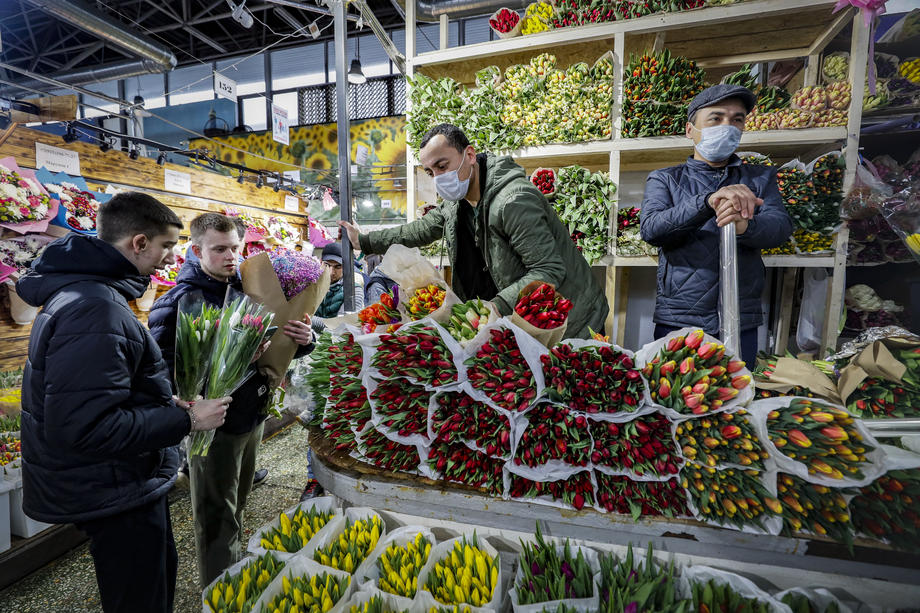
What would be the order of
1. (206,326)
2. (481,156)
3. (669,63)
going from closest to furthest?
(206,326) < (481,156) < (669,63)

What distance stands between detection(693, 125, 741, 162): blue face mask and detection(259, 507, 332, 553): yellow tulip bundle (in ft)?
7.18

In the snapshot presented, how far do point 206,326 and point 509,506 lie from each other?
3.71 ft

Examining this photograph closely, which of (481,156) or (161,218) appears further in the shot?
(481,156)

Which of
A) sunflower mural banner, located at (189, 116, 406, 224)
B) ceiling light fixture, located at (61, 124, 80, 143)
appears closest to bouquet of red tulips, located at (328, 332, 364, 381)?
ceiling light fixture, located at (61, 124, 80, 143)

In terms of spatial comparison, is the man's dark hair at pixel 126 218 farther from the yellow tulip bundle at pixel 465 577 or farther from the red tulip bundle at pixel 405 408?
the yellow tulip bundle at pixel 465 577

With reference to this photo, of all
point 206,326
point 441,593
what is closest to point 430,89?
point 206,326

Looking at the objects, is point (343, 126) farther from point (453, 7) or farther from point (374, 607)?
point (453, 7)

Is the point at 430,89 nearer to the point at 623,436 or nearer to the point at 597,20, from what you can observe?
the point at 597,20

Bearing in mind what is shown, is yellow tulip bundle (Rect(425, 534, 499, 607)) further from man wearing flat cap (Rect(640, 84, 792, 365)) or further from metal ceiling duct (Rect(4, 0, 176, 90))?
metal ceiling duct (Rect(4, 0, 176, 90))

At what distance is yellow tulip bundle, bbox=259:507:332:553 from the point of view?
1.19m

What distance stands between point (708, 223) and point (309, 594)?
2.12 m

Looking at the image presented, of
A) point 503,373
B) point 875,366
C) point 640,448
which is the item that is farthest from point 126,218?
point 875,366

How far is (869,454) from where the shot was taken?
2.62 feet

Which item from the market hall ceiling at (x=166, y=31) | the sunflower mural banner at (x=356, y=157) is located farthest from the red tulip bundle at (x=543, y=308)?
the market hall ceiling at (x=166, y=31)
